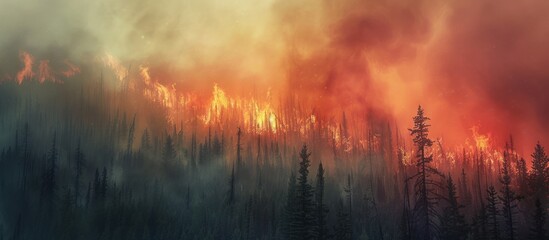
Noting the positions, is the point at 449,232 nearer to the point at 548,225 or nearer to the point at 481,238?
the point at 481,238

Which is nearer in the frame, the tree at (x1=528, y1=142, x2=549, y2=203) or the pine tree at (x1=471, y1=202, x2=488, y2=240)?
the pine tree at (x1=471, y1=202, x2=488, y2=240)

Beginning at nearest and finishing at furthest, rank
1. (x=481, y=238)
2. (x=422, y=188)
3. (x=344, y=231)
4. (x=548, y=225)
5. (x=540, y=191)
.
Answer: (x=422, y=188) < (x=481, y=238) < (x=344, y=231) < (x=540, y=191) < (x=548, y=225)

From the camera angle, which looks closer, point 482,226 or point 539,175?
point 482,226

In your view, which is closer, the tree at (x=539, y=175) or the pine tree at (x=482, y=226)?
the pine tree at (x=482, y=226)

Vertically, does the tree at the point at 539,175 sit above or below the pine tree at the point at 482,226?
above

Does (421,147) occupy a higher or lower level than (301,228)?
higher

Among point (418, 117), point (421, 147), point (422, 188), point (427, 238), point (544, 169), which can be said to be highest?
point (544, 169)

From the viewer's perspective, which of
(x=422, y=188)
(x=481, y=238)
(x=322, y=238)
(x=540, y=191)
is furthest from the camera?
(x=540, y=191)

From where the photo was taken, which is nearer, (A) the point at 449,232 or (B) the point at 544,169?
(A) the point at 449,232

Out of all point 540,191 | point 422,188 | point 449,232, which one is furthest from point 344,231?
point 422,188

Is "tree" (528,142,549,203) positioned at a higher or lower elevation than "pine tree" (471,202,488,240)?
higher

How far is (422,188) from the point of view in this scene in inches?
1730

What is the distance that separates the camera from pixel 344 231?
113 meters

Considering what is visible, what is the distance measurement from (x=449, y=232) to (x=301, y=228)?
34.0 meters
